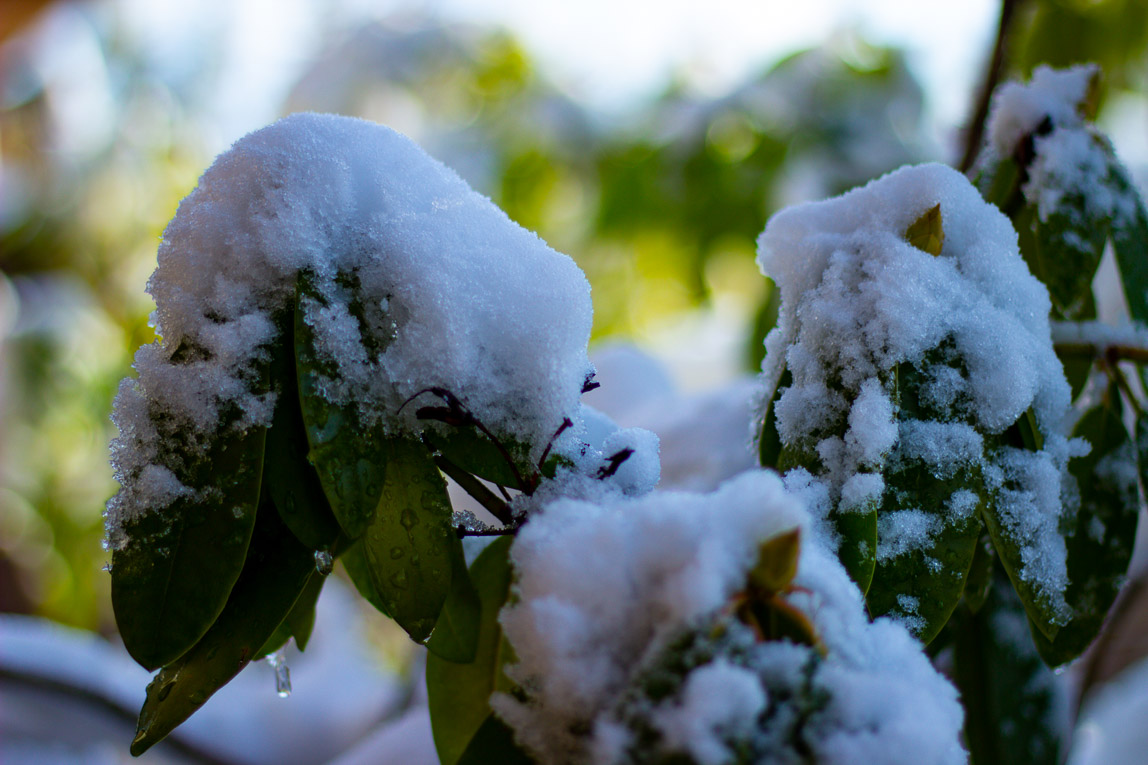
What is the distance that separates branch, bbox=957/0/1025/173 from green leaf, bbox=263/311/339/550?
1.85ft

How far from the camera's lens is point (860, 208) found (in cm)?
37

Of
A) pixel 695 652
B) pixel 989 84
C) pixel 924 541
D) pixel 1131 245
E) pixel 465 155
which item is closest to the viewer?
pixel 695 652

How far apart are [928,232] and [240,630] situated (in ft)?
1.08

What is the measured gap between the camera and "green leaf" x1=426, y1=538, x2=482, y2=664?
30 cm

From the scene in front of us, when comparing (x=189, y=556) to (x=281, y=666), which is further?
(x=281, y=666)

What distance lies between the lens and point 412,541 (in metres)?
0.28

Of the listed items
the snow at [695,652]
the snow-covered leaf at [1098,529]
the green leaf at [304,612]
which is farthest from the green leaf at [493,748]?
the snow-covered leaf at [1098,529]

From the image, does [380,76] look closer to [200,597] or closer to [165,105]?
[165,105]

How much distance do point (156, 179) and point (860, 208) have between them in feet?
10.3

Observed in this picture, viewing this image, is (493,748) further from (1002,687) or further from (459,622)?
(1002,687)

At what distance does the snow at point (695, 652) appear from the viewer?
0.20 meters

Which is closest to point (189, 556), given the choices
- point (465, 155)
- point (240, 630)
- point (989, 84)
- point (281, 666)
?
point (240, 630)

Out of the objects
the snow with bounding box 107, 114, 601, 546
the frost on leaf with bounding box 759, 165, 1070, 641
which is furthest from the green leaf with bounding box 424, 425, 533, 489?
the frost on leaf with bounding box 759, 165, 1070, 641

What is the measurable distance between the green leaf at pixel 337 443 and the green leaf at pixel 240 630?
4 centimetres
